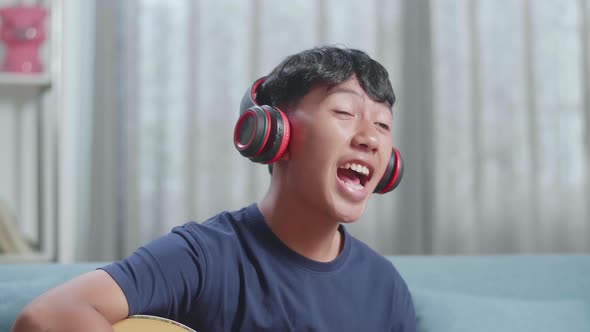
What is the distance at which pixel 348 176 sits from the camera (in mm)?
1100

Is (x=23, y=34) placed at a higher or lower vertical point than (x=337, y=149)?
higher

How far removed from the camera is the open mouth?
1.07 metres

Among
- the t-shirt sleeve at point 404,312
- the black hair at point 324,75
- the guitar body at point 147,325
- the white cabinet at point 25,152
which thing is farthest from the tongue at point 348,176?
the white cabinet at point 25,152

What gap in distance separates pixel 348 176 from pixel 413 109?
1.34 metres

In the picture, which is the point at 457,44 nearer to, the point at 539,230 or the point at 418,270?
the point at 539,230

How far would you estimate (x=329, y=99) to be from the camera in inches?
42.2

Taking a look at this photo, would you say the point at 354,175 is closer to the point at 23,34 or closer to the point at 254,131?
the point at 254,131

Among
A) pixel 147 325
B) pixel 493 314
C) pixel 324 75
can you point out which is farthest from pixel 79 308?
pixel 493 314

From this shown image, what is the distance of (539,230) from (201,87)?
4.01 ft

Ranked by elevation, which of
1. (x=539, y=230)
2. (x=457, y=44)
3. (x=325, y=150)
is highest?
Answer: (x=457, y=44)

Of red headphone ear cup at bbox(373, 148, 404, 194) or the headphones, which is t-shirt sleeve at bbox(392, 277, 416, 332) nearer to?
red headphone ear cup at bbox(373, 148, 404, 194)

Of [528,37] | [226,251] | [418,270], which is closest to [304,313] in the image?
[226,251]

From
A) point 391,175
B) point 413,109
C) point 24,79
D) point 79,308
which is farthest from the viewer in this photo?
point 413,109

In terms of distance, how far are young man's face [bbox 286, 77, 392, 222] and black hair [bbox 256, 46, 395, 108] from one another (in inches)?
0.5
